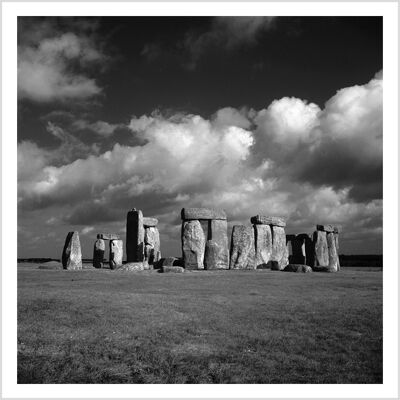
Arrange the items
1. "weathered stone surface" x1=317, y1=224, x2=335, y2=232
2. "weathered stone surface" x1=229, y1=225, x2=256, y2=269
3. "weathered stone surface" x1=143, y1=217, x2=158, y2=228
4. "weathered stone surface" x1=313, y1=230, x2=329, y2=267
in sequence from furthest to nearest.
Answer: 1. "weathered stone surface" x1=143, y1=217, x2=158, y2=228
2. "weathered stone surface" x1=317, y1=224, x2=335, y2=232
3. "weathered stone surface" x1=313, y1=230, x2=329, y2=267
4. "weathered stone surface" x1=229, y1=225, x2=256, y2=269

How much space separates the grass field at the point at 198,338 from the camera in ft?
14.9

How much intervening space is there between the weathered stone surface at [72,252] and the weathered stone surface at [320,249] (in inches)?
500

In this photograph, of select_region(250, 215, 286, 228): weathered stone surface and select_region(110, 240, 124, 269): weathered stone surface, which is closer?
select_region(250, 215, 286, 228): weathered stone surface

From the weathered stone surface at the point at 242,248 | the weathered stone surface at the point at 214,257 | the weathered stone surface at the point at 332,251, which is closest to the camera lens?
the weathered stone surface at the point at 214,257

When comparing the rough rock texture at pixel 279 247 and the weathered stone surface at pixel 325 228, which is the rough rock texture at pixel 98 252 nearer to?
the rough rock texture at pixel 279 247

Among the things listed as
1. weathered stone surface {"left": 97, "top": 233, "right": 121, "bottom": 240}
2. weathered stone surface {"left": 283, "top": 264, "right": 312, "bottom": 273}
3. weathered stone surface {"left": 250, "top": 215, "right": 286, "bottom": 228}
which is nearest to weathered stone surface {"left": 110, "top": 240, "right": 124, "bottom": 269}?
weathered stone surface {"left": 97, "top": 233, "right": 121, "bottom": 240}

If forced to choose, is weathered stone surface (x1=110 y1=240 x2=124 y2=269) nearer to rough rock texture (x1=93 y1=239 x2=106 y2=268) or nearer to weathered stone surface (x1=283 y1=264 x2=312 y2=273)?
rough rock texture (x1=93 y1=239 x2=106 y2=268)

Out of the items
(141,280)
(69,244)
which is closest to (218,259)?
(141,280)

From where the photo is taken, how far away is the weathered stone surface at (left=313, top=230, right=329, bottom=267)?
73.7ft

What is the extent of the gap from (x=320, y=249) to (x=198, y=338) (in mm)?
18199

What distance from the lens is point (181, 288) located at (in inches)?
438

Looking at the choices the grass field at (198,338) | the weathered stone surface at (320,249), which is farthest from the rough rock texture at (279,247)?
the grass field at (198,338)

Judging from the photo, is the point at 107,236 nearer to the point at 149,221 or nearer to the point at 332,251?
the point at 149,221

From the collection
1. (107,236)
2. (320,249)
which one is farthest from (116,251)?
(320,249)
